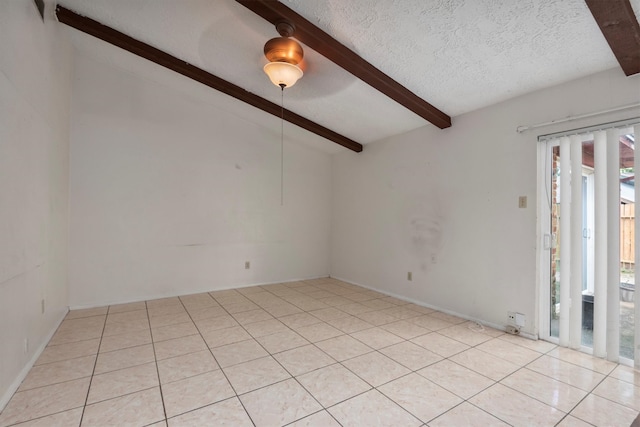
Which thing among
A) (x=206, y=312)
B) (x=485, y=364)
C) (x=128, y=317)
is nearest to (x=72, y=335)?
(x=128, y=317)

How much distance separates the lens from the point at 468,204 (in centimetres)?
321

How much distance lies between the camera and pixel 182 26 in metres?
2.68

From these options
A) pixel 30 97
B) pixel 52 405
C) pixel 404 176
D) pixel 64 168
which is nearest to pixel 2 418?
pixel 52 405

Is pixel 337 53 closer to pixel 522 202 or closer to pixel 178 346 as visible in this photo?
pixel 522 202

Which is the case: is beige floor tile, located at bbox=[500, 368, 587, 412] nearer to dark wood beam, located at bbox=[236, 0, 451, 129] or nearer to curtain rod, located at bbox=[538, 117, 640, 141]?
curtain rod, located at bbox=[538, 117, 640, 141]

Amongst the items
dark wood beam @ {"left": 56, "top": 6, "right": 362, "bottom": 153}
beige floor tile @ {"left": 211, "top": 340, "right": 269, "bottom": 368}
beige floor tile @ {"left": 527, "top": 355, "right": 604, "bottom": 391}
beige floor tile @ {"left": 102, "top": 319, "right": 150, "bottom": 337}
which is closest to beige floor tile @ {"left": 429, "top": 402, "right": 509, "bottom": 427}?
beige floor tile @ {"left": 527, "top": 355, "right": 604, "bottom": 391}

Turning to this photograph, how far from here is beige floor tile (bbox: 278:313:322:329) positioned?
3.02 m

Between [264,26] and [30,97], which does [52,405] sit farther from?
[264,26]

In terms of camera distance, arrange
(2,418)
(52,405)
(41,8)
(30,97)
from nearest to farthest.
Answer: (2,418)
(52,405)
(30,97)
(41,8)

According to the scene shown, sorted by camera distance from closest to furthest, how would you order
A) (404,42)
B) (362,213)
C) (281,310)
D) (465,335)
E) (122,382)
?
(122,382) < (404,42) < (465,335) < (281,310) < (362,213)

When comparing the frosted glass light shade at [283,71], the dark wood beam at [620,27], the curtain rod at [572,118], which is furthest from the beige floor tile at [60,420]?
the curtain rod at [572,118]

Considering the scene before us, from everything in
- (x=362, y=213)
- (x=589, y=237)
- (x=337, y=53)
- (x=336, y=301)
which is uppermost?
(x=337, y=53)

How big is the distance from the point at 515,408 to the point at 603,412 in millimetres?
499

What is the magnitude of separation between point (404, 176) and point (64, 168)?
13.3 feet
